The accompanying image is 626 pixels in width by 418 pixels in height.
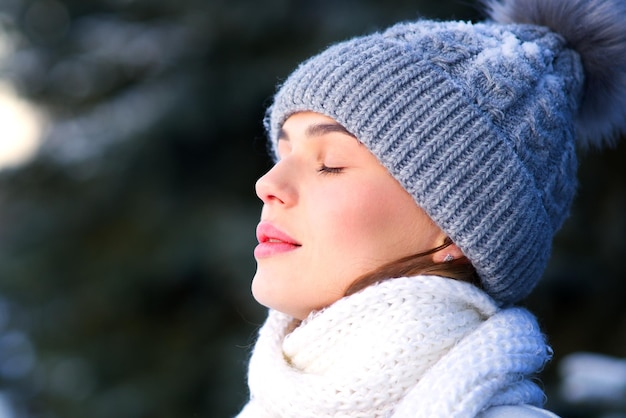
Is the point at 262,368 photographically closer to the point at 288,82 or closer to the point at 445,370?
the point at 445,370

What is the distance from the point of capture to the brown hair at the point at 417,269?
1697 mm

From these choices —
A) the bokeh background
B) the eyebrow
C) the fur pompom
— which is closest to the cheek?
the eyebrow

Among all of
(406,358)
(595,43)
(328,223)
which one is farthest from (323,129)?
(595,43)

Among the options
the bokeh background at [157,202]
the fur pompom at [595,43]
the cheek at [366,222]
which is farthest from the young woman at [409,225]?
the bokeh background at [157,202]

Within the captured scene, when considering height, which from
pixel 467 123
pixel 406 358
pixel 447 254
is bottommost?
pixel 406 358

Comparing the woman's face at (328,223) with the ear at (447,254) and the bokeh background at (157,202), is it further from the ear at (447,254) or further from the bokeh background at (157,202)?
the bokeh background at (157,202)

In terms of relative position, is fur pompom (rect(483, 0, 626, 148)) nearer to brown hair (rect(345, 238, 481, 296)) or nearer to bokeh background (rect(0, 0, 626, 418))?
brown hair (rect(345, 238, 481, 296))

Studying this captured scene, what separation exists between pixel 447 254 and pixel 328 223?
30 centimetres

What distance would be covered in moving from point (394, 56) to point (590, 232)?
2.77 meters

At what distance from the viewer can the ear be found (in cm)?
178

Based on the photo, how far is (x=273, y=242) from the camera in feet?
5.82

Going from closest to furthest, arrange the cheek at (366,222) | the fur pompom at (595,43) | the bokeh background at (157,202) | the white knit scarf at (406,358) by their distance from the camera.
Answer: the white knit scarf at (406,358) → the cheek at (366,222) → the fur pompom at (595,43) → the bokeh background at (157,202)

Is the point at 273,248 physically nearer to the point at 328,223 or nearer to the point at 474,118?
the point at 328,223

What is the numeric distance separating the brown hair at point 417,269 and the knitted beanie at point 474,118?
0.16ft
